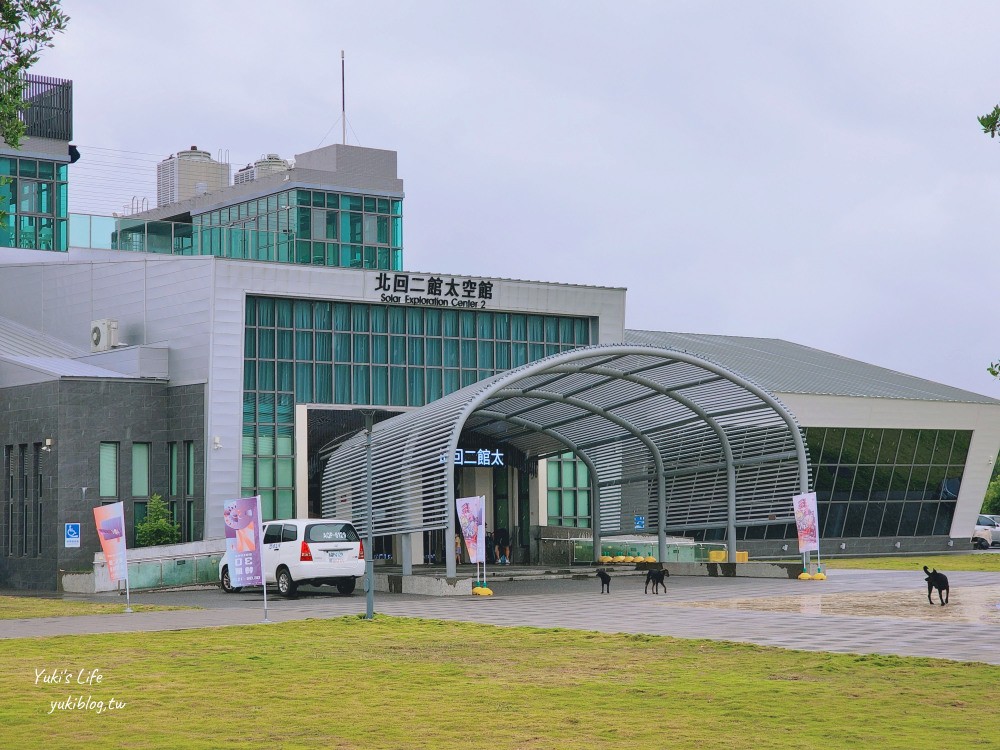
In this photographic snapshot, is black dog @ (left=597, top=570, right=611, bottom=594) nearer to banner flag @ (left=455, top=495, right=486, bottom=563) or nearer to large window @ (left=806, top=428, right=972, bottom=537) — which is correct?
banner flag @ (left=455, top=495, right=486, bottom=563)

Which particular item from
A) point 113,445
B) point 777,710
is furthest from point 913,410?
point 777,710

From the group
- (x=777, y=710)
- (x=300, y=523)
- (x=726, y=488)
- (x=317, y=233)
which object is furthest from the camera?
(x=317, y=233)

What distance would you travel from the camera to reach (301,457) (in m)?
41.1

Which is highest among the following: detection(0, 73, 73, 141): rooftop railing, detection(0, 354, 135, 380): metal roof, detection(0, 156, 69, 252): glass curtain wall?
detection(0, 73, 73, 141): rooftop railing

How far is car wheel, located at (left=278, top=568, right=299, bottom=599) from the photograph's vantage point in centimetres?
2920

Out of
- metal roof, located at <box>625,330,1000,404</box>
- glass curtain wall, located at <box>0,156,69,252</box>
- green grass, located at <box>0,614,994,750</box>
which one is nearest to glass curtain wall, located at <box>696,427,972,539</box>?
metal roof, located at <box>625,330,1000,404</box>

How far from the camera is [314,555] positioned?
29.2 meters

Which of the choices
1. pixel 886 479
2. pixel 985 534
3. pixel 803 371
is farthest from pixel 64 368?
pixel 985 534

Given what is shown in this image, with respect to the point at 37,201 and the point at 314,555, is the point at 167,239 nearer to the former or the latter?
the point at 37,201

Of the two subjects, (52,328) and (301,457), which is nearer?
(301,457)

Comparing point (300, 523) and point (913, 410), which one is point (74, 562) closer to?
point (300, 523)

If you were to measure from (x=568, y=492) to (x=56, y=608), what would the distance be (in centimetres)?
2240

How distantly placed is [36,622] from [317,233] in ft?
163

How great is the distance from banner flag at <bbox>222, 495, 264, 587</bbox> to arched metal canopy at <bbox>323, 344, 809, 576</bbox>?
6.04 m
